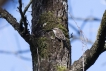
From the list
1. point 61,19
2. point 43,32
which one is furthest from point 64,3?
point 43,32

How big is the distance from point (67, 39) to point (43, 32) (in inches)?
5.9

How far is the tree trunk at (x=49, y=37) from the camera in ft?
5.41

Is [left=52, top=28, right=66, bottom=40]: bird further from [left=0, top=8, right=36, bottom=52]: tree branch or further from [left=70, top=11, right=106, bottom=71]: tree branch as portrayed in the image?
[left=70, top=11, right=106, bottom=71]: tree branch

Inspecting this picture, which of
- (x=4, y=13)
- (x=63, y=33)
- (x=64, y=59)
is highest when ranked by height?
(x=4, y=13)

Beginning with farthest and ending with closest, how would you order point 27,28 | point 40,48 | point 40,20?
point 40,20
point 40,48
point 27,28

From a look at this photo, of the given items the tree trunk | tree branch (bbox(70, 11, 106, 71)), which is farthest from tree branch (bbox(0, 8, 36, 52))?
tree branch (bbox(70, 11, 106, 71))

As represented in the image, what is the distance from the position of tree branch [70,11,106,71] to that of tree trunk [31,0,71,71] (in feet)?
0.47

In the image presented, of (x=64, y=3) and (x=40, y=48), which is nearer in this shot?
(x=40, y=48)

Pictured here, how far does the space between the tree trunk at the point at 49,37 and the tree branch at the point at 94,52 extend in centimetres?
14

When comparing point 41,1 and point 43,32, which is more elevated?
point 41,1

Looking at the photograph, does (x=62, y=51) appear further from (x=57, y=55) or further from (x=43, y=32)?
(x=43, y=32)

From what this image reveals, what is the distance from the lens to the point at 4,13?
1747 mm

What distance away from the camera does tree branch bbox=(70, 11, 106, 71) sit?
4.35 ft

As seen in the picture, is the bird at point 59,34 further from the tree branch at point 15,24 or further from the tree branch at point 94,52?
the tree branch at point 94,52
